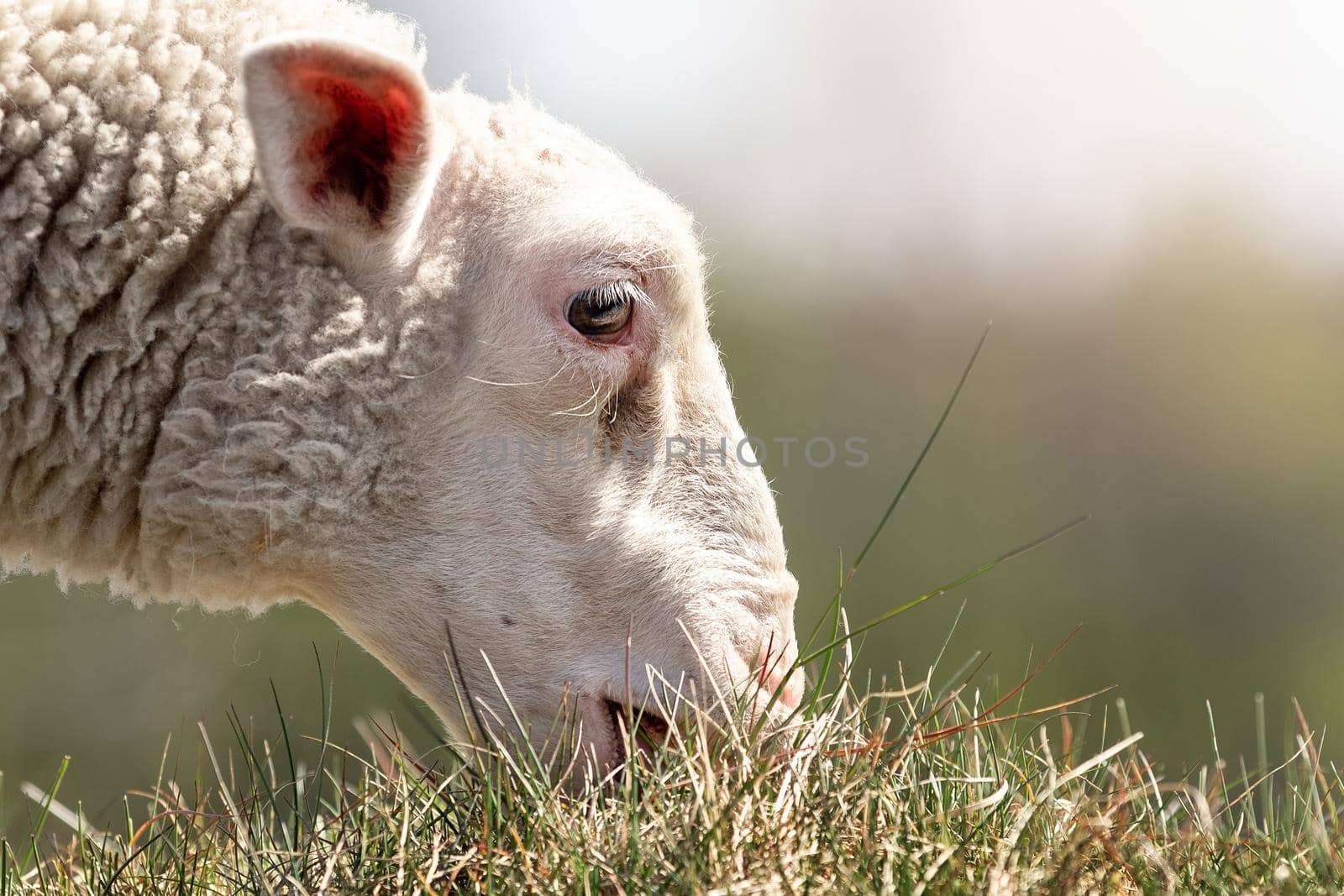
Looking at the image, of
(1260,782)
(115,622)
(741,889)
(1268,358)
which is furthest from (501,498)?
(1268,358)

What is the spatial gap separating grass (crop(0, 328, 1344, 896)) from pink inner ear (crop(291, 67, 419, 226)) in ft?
3.85

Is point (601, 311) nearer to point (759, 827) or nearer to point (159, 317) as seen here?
point (159, 317)

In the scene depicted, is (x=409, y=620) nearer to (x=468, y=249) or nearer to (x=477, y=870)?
(x=477, y=870)

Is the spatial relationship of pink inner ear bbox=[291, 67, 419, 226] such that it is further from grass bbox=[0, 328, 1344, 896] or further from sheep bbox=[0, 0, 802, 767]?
grass bbox=[0, 328, 1344, 896]

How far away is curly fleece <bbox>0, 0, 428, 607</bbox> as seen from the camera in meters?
2.39

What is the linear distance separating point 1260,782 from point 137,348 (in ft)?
8.26

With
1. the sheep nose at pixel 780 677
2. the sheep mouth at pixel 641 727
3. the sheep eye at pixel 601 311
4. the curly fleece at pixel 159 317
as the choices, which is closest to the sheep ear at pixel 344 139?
the curly fleece at pixel 159 317

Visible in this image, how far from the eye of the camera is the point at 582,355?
2.70 m

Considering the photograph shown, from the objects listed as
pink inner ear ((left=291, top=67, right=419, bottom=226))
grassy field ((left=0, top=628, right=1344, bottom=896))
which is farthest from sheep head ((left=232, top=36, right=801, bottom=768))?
grassy field ((left=0, top=628, right=1344, bottom=896))

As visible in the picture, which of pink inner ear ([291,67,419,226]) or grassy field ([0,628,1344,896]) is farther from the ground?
pink inner ear ([291,67,419,226])

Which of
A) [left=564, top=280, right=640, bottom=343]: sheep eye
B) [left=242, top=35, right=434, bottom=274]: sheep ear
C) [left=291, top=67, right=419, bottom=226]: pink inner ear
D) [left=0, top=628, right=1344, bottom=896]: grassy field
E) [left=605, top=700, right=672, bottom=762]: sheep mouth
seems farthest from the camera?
[left=564, top=280, right=640, bottom=343]: sheep eye

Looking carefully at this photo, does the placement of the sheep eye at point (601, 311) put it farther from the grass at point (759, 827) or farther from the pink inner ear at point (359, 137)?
the grass at point (759, 827)

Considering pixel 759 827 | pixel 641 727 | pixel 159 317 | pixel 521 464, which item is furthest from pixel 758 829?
pixel 159 317

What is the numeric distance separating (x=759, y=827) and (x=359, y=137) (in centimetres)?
161
